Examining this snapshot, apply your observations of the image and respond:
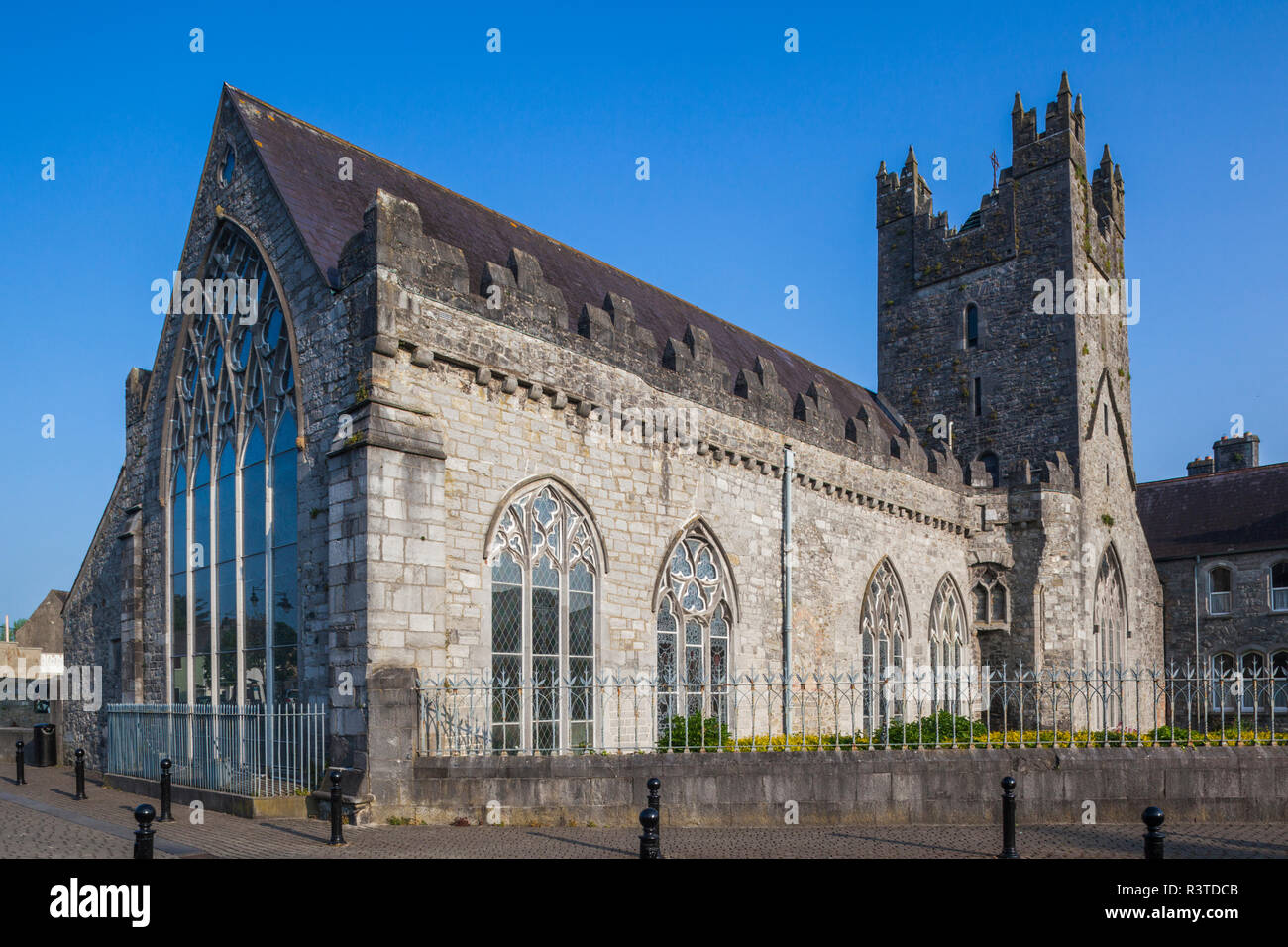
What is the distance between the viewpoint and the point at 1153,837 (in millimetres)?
8086

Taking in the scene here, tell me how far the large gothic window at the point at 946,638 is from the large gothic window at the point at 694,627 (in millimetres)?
7762

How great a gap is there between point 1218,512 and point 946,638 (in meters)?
17.1

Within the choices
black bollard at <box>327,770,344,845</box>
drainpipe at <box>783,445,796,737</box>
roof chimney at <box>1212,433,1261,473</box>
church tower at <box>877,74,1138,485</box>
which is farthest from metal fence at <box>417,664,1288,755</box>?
roof chimney at <box>1212,433,1261,473</box>

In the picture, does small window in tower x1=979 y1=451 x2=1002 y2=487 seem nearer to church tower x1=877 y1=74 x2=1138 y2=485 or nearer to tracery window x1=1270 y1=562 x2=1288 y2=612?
church tower x1=877 y1=74 x2=1138 y2=485

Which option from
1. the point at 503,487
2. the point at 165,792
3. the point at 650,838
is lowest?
the point at 165,792

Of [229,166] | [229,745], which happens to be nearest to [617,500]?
[229,745]

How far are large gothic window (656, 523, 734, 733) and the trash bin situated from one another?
14.1 meters

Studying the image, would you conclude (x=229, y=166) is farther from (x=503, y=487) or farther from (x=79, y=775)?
(x=79, y=775)

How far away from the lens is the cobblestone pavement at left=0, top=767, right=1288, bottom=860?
10492mm

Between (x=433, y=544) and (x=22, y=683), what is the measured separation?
21230mm

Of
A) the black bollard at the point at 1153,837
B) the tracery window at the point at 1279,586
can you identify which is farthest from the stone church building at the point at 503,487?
the tracery window at the point at 1279,586

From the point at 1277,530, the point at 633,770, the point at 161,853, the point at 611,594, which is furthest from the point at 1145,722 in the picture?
the point at 161,853

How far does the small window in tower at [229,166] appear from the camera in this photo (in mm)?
17766
